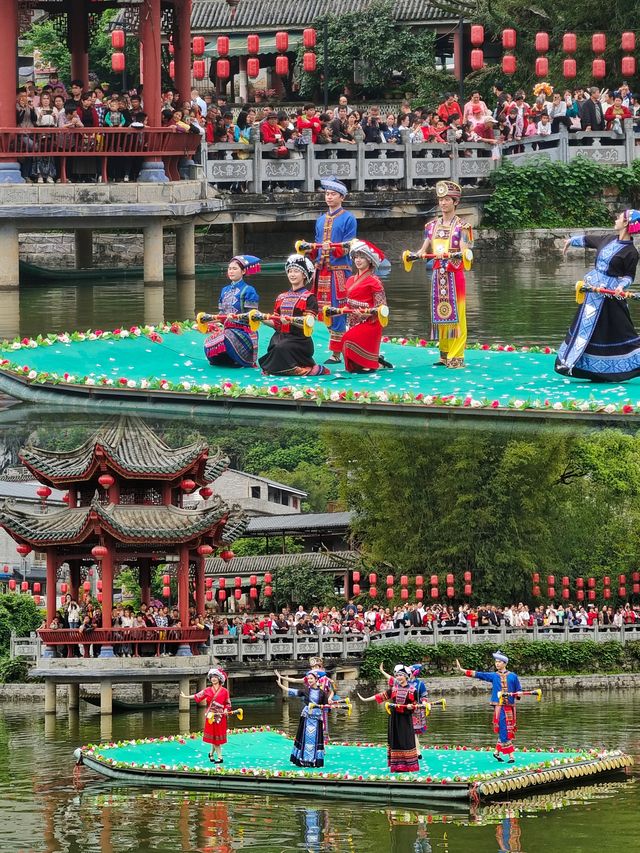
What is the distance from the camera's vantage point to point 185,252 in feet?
115

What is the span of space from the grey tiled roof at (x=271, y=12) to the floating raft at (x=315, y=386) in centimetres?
2810

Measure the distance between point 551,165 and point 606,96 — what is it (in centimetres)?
248

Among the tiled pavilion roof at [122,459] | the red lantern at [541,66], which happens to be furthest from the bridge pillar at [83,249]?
the red lantern at [541,66]

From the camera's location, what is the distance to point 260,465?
5641 cm

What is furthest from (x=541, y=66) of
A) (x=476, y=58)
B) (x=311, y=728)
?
(x=311, y=728)

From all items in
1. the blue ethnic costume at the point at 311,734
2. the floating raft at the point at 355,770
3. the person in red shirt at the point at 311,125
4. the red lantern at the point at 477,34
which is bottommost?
the floating raft at the point at 355,770

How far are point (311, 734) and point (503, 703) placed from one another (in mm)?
2252

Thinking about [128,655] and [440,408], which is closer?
[440,408]

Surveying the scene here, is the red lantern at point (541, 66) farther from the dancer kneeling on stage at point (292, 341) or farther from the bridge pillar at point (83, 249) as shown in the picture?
the dancer kneeling on stage at point (292, 341)

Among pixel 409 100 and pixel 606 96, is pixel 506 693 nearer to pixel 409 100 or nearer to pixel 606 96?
pixel 606 96

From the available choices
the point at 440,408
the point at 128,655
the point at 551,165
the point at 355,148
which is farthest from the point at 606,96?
the point at 440,408

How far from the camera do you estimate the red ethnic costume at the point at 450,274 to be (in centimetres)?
2288

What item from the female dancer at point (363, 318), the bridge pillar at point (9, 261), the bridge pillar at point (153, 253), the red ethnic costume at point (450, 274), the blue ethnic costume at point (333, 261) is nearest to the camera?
the female dancer at point (363, 318)

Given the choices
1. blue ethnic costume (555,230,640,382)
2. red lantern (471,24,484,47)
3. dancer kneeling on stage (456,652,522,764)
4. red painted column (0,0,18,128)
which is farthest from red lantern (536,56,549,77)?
blue ethnic costume (555,230,640,382)
